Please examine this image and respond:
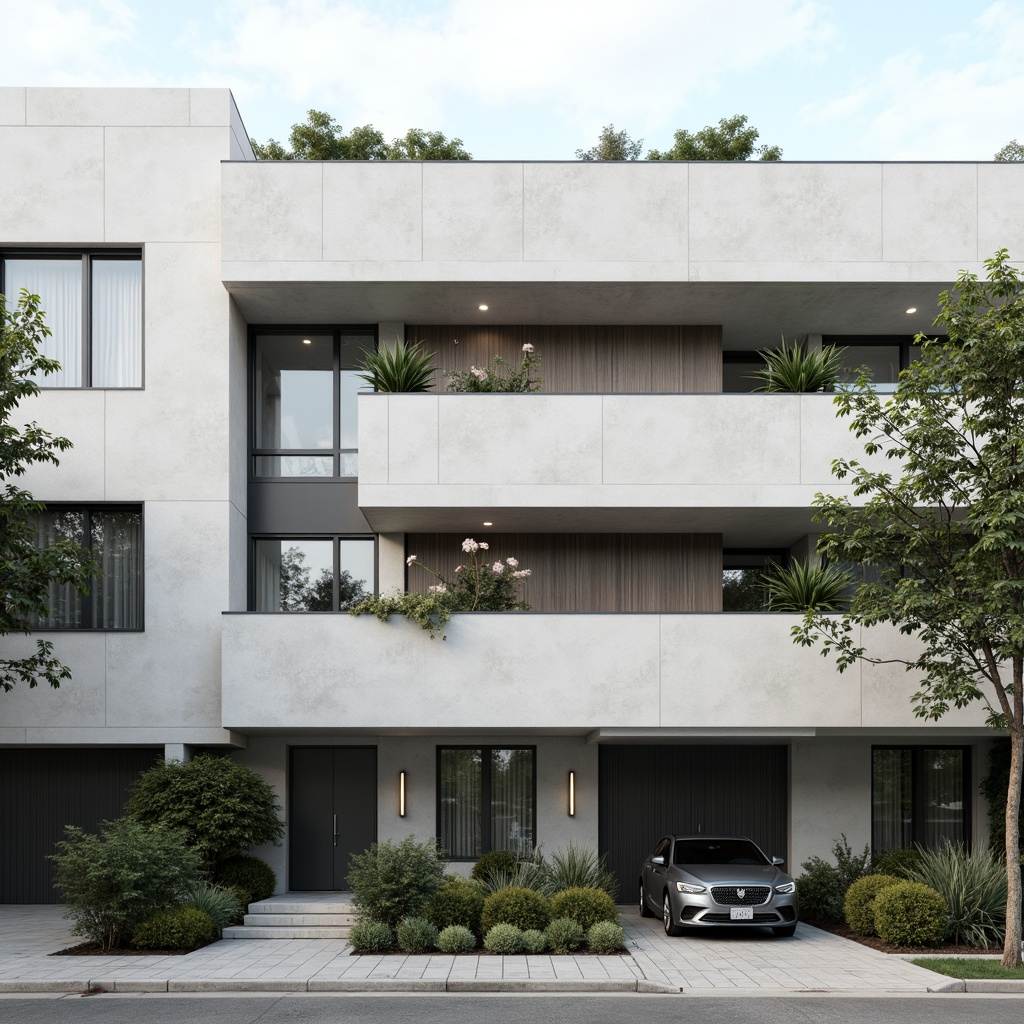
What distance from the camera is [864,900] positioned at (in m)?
14.5

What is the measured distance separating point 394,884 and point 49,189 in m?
12.9

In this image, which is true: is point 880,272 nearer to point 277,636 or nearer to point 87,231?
point 277,636

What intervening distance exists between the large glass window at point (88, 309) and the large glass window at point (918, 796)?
14968mm

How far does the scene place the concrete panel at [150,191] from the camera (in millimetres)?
17391

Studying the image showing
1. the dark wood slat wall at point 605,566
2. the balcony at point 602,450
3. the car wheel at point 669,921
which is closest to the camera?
the car wheel at point 669,921

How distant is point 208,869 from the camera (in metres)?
15.7

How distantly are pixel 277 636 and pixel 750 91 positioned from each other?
18404 millimetres

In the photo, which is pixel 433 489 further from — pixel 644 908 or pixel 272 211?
pixel 644 908

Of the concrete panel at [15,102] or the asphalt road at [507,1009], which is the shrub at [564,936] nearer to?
Answer: the asphalt road at [507,1009]

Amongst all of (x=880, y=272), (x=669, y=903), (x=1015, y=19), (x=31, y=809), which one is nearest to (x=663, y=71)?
(x=1015, y=19)

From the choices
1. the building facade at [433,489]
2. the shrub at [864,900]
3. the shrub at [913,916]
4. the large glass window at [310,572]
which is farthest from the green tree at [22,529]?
the shrub at [913,916]

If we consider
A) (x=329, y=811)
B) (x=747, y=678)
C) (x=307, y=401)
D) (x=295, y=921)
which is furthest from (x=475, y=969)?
(x=307, y=401)

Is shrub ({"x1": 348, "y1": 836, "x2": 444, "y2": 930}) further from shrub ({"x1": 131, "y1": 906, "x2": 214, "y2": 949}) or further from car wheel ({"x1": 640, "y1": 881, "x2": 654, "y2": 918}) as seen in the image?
car wheel ({"x1": 640, "y1": 881, "x2": 654, "y2": 918})

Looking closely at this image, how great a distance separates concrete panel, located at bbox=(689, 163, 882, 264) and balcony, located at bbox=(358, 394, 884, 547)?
260 cm
